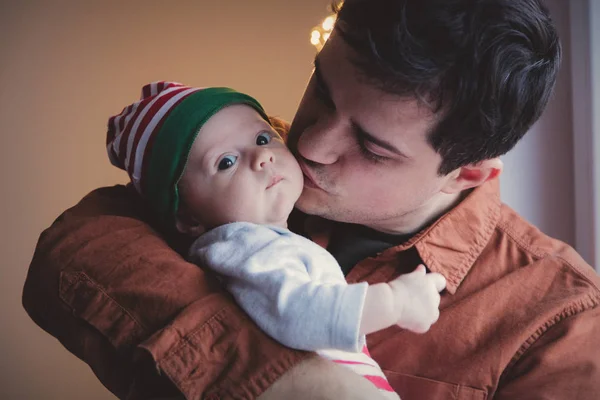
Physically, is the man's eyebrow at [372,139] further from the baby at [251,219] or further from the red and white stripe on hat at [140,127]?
the red and white stripe on hat at [140,127]

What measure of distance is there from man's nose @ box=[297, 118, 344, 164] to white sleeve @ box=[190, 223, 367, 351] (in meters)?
0.18

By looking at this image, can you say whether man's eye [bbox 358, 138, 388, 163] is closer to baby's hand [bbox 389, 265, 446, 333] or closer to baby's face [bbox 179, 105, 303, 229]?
baby's face [bbox 179, 105, 303, 229]

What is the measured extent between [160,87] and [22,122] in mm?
1725

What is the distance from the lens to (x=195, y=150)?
99 cm

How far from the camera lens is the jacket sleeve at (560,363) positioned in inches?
38.9

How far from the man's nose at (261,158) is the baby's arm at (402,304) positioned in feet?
0.98

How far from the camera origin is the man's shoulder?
112cm

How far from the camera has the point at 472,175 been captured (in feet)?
3.94

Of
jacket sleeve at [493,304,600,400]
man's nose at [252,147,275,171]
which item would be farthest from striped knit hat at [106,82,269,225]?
jacket sleeve at [493,304,600,400]

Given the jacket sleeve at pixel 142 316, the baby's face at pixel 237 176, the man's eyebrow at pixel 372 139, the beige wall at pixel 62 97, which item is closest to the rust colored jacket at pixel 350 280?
the jacket sleeve at pixel 142 316

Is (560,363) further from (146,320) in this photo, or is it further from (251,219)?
(146,320)

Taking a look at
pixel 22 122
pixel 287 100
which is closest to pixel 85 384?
pixel 22 122

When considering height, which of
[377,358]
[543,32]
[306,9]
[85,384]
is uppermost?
[306,9]

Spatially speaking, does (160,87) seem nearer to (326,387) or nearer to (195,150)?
(195,150)
